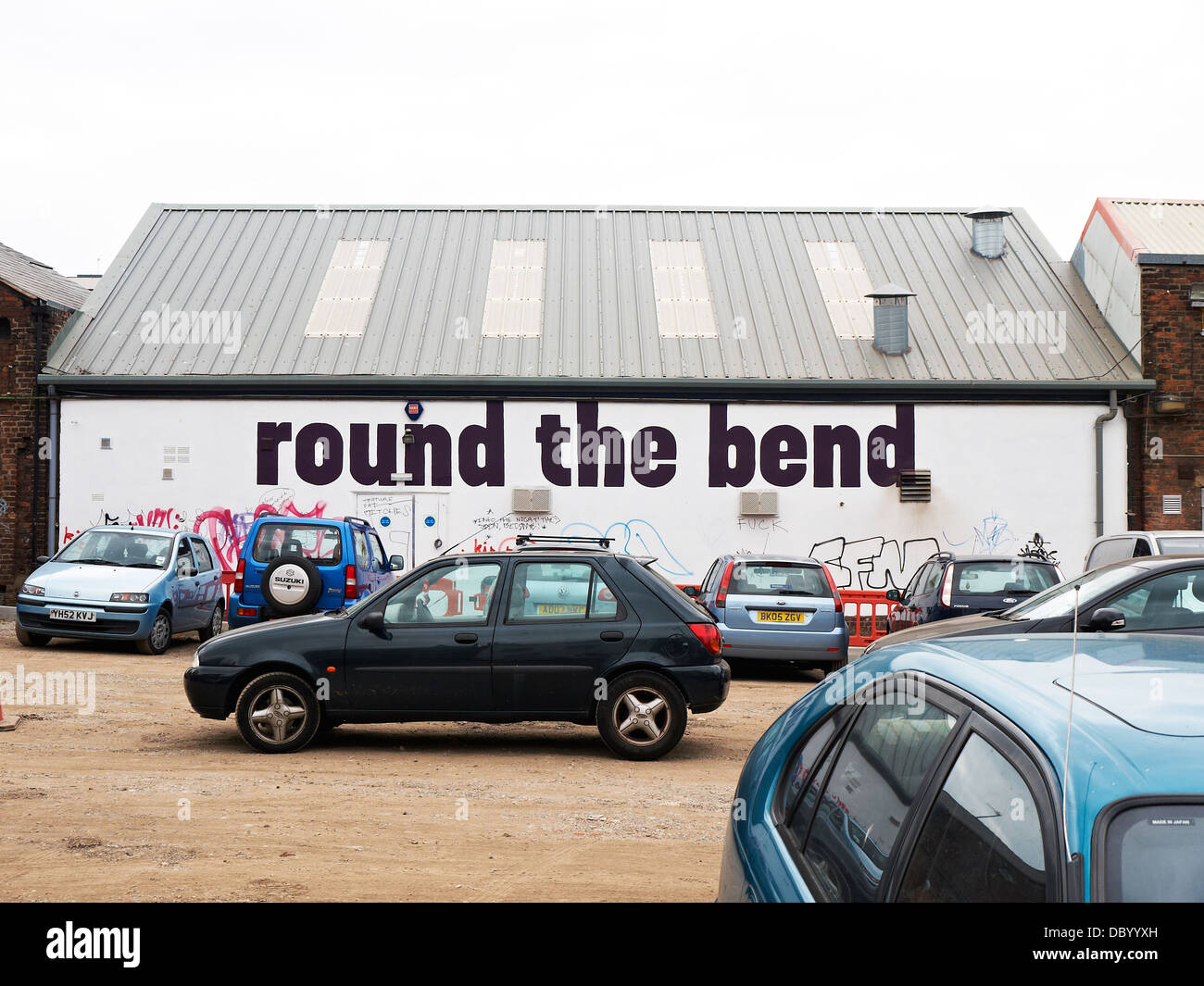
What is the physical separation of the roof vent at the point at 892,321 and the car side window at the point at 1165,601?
1452 centimetres

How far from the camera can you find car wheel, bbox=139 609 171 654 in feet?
51.8

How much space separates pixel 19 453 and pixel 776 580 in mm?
15310

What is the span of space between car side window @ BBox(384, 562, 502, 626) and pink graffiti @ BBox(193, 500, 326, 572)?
13508mm

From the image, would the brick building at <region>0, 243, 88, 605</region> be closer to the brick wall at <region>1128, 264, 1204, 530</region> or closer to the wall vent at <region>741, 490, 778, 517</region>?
the wall vent at <region>741, 490, 778, 517</region>

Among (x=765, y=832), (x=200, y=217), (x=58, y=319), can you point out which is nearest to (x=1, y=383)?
(x=58, y=319)

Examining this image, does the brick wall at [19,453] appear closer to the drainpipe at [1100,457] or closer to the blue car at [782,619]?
the blue car at [782,619]

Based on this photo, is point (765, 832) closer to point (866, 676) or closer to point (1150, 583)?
point (866, 676)

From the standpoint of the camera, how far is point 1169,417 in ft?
72.9

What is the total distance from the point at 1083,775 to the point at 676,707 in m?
7.08

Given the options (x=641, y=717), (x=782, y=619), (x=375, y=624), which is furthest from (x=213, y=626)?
(x=641, y=717)

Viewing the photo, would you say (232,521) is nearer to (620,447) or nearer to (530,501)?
(530,501)

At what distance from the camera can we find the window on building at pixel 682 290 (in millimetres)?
23703

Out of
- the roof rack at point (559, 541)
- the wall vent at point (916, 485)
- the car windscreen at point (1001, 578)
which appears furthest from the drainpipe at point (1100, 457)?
the roof rack at point (559, 541)

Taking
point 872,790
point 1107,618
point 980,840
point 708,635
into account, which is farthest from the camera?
point 708,635
